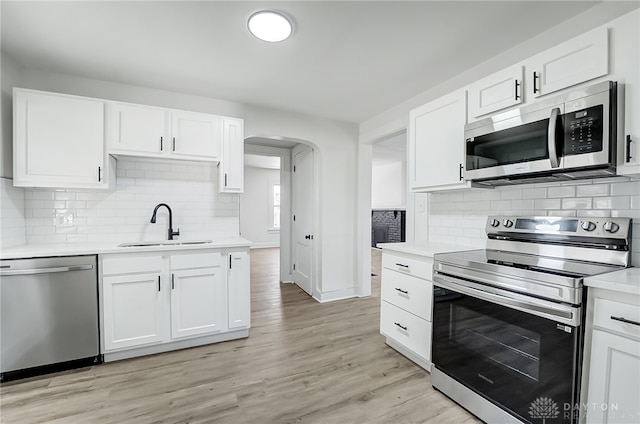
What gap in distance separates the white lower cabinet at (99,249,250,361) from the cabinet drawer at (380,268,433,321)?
1348mm

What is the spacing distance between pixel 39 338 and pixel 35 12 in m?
2.25

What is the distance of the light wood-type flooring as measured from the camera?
1692 mm

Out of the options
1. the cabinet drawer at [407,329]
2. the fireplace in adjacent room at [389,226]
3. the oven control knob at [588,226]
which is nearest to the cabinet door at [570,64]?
the oven control knob at [588,226]

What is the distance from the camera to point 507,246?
204cm

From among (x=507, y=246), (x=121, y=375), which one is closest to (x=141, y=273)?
(x=121, y=375)

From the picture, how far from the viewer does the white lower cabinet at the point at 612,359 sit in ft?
3.73

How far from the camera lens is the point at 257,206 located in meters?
8.85

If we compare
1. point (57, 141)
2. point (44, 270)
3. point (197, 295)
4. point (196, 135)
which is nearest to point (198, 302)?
point (197, 295)

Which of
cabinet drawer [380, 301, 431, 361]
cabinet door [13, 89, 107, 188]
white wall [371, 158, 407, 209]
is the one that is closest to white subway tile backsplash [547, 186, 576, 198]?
cabinet drawer [380, 301, 431, 361]

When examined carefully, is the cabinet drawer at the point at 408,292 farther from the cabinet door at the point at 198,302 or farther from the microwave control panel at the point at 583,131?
the cabinet door at the point at 198,302

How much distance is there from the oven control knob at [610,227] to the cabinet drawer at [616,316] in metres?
0.57

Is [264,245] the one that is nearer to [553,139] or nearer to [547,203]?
[547,203]

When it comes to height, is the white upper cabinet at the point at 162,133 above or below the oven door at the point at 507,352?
above

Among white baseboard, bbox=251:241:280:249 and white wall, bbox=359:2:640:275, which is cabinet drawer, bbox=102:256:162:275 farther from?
white baseboard, bbox=251:241:280:249
